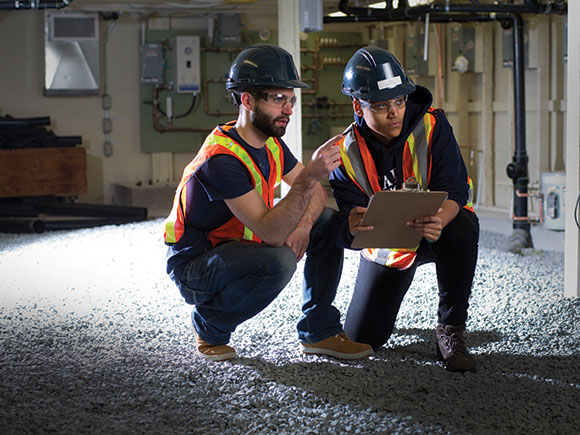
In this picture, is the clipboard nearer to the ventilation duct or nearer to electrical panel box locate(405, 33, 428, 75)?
electrical panel box locate(405, 33, 428, 75)

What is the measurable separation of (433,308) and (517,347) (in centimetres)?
60

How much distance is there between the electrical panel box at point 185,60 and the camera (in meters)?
8.23

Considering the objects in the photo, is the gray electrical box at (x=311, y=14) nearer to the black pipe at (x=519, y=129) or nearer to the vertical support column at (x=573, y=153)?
the black pipe at (x=519, y=129)

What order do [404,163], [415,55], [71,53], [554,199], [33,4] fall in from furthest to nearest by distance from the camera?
[71,53], [415,55], [554,199], [33,4], [404,163]

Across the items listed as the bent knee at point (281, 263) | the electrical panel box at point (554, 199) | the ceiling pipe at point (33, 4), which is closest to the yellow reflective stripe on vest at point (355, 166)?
the bent knee at point (281, 263)

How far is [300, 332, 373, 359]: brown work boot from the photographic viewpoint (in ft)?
9.00

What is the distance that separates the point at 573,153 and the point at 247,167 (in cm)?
168

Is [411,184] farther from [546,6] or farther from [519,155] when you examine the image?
[546,6]

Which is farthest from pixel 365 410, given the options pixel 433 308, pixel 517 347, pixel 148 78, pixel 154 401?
pixel 148 78

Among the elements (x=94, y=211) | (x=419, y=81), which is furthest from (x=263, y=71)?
(x=419, y=81)

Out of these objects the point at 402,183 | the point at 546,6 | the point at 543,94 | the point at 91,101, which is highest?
the point at 546,6

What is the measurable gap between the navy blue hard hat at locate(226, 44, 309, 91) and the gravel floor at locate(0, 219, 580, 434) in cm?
93

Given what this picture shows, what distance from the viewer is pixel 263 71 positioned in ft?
8.44

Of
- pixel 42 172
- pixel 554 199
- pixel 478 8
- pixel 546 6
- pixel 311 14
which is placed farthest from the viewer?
pixel 42 172
